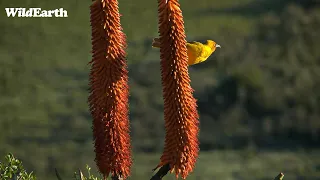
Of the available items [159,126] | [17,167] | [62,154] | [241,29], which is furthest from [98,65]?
[241,29]

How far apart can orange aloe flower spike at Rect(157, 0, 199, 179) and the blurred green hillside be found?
3904 millimetres

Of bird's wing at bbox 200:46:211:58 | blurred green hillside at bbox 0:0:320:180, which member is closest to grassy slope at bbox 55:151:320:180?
blurred green hillside at bbox 0:0:320:180

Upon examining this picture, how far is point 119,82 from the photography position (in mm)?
2227

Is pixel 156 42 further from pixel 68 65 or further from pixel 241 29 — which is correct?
pixel 241 29

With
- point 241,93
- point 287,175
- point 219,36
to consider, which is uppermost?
point 219,36

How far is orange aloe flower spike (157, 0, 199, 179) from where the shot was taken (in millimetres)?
2156

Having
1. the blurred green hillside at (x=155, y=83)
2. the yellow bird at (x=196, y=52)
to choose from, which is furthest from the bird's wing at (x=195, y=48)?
the blurred green hillside at (x=155, y=83)

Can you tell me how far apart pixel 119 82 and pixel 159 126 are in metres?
5.38

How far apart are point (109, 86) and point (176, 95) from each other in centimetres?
15

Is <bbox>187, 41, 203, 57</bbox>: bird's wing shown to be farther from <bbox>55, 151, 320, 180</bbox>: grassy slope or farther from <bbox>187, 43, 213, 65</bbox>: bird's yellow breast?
<bbox>55, 151, 320, 180</bbox>: grassy slope

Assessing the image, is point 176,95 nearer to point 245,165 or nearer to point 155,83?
point 245,165

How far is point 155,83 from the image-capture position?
27.7 feet

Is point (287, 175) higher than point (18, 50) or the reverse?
A: the reverse

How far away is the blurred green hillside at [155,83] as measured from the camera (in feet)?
24.6
